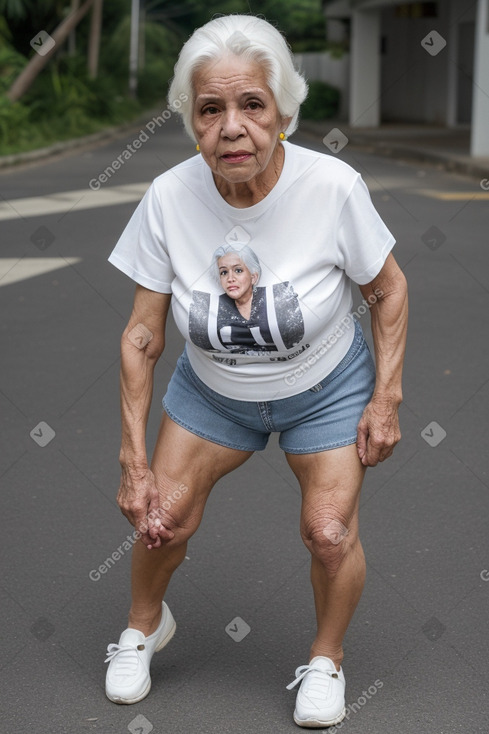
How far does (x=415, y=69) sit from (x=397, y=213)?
2446cm

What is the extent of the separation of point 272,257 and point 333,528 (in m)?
0.67

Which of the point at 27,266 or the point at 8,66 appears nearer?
the point at 27,266

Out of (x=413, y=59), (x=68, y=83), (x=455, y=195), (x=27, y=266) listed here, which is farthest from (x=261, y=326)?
(x=413, y=59)

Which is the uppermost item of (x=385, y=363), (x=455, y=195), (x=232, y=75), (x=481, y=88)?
(x=232, y=75)

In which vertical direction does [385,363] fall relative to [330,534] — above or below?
above

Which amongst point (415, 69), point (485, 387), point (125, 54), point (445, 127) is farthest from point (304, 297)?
point (125, 54)

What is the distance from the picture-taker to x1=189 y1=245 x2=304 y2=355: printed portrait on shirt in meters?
2.79

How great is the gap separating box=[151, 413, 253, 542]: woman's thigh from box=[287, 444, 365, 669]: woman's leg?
206mm

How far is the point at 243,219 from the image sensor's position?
2830 millimetres

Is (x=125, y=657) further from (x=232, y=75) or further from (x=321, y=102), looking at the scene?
(x=321, y=102)

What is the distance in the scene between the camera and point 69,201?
559 inches

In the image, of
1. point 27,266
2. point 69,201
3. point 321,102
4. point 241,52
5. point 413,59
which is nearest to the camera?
point 241,52

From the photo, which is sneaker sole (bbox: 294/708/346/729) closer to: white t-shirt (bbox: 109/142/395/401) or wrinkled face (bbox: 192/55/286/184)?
white t-shirt (bbox: 109/142/395/401)

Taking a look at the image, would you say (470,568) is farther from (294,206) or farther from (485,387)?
(485,387)
